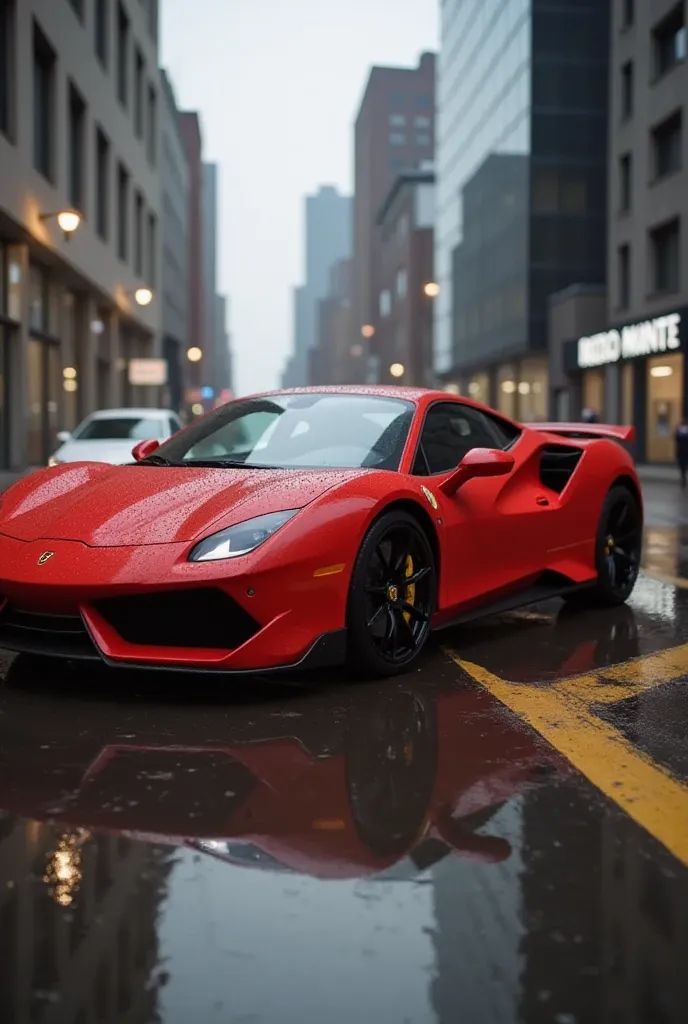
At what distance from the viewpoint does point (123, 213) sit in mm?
36562

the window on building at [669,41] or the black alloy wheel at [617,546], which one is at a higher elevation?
the window on building at [669,41]

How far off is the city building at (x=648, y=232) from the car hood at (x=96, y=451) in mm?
21799

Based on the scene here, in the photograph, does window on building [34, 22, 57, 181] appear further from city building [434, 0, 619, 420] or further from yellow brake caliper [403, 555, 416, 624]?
city building [434, 0, 619, 420]

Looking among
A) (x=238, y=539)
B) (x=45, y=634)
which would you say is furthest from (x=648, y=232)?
(x=45, y=634)

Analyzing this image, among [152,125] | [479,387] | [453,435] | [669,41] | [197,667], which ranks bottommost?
[197,667]

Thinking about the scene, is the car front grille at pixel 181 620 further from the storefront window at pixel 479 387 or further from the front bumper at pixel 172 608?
the storefront window at pixel 479 387

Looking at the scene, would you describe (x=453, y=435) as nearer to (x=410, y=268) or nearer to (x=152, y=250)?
(x=152, y=250)

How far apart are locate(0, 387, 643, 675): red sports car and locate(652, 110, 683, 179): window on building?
101ft

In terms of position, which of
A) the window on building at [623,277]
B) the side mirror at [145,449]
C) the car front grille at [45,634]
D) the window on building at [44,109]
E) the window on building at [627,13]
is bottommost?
the car front grille at [45,634]

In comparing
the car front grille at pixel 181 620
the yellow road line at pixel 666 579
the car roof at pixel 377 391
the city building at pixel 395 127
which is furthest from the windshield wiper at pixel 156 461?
the city building at pixel 395 127

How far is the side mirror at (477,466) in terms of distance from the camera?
18.7 feet

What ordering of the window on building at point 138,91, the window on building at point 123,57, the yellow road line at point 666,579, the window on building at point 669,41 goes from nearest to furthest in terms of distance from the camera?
the yellow road line at point 666,579
the window on building at point 669,41
the window on building at point 123,57
the window on building at point 138,91

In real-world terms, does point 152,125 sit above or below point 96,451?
above

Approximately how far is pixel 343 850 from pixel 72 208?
74.9ft
